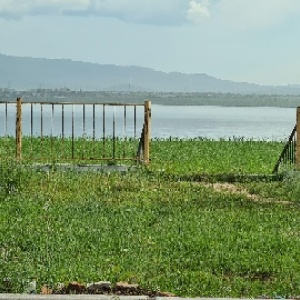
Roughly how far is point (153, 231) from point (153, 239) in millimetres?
549

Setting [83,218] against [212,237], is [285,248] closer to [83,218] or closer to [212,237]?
[212,237]

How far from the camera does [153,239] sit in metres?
10.7

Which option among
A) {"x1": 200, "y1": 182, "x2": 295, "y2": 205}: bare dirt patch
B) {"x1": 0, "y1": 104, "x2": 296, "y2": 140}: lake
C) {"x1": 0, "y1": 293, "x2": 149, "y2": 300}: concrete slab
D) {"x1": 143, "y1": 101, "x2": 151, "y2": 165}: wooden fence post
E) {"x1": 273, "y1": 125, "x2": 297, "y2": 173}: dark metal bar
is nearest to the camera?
{"x1": 0, "y1": 293, "x2": 149, "y2": 300}: concrete slab

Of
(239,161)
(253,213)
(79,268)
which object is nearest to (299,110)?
(239,161)

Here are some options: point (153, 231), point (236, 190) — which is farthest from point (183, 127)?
point (153, 231)

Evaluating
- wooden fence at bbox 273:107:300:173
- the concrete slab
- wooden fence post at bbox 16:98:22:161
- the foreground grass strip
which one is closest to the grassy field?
the foreground grass strip

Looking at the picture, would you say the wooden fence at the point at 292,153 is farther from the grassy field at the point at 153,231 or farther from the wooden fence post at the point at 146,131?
the wooden fence post at the point at 146,131

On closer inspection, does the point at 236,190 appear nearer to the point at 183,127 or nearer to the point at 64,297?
the point at 64,297

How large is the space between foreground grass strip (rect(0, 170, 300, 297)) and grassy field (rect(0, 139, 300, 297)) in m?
0.01

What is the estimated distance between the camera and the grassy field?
8.73 m

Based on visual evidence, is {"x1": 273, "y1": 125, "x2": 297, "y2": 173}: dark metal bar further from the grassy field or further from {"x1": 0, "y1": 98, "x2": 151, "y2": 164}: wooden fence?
{"x1": 0, "y1": 98, "x2": 151, "y2": 164}: wooden fence

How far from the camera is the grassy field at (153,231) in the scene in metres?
8.73

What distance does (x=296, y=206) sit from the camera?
557 inches

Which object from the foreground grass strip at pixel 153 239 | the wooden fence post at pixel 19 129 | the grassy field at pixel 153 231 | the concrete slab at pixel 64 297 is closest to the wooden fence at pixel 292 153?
the grassy field at pixel 153 231
